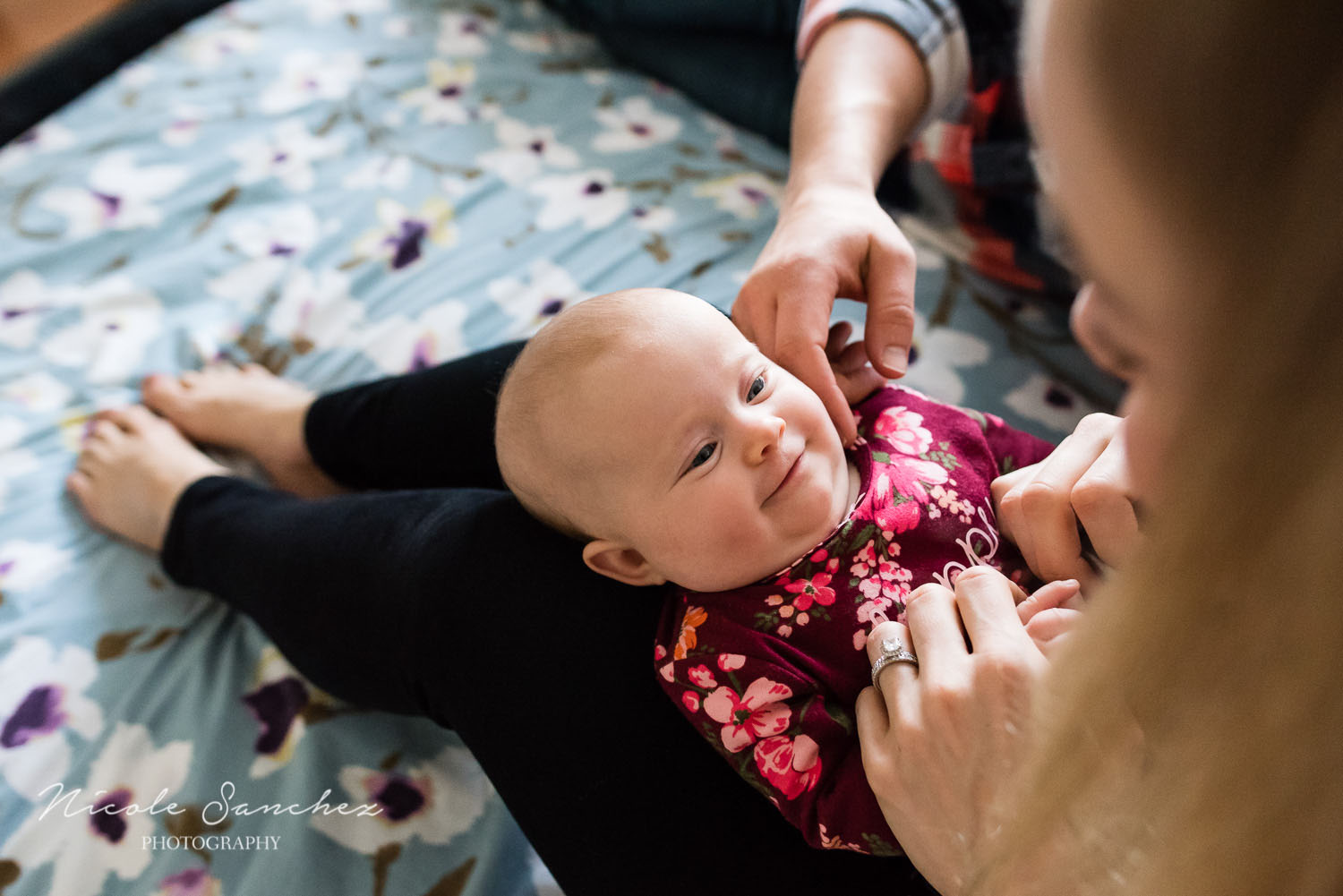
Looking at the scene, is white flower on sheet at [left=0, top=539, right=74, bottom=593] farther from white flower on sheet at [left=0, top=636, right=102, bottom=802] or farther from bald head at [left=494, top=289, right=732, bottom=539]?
bald head at [left=494, top=289, right=732, bottom=539]

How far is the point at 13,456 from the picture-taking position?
1.18m

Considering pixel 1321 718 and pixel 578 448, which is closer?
pixel 1321 718

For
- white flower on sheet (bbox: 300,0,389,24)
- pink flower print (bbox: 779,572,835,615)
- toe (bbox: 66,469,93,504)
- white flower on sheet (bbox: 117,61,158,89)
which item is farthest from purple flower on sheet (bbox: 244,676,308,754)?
white flower on sheet (bbox: 300,0,389,24)

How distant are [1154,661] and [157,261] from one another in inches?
57.6

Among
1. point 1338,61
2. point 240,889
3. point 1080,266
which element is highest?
point 1338,61

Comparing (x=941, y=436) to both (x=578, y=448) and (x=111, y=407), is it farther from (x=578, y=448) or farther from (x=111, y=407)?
(x=111, y=407)

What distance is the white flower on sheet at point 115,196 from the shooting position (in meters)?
1.42

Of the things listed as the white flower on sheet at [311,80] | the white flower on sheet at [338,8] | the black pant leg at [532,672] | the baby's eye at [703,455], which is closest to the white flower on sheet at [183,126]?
the white flower on sheet at [311,80]

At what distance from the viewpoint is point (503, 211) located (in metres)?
1.47

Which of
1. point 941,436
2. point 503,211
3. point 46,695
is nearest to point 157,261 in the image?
point 503,211

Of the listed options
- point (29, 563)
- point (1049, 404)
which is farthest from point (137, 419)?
point (1049, 404)

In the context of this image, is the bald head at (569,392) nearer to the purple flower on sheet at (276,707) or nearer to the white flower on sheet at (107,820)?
the purple flower on sheet at (276,707)

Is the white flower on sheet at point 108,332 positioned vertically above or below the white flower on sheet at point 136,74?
below

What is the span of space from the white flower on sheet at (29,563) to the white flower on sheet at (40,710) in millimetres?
84
